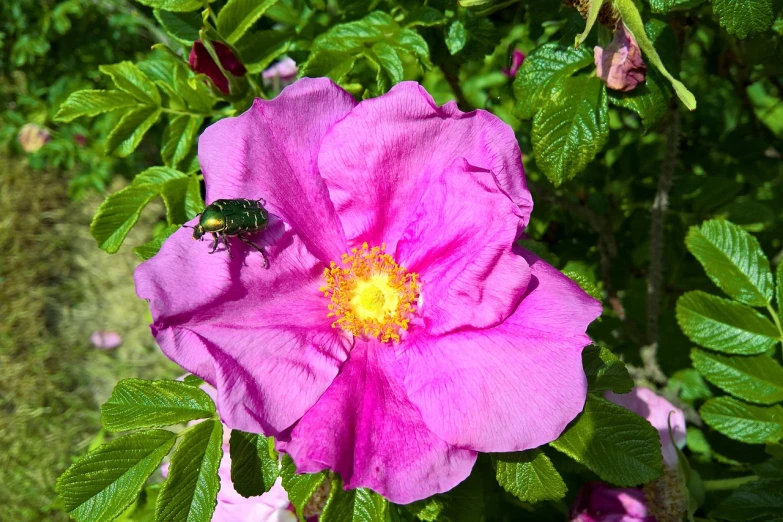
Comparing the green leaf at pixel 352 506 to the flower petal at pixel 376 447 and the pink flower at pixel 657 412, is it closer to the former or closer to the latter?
the flower petal at pixel 376 447

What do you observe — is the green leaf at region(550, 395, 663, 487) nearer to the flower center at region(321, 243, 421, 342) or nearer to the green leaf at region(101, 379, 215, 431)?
the flower center at region(321, 243, 421, 342)

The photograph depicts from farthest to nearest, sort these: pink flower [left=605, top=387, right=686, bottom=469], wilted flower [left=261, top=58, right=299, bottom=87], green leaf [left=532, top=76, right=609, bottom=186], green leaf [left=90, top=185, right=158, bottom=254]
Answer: wilted flower [left=261, top=58, right=299, bottom=87], pink flower [left=605, top=387, right=686, bottom=469], green leaf [left=90, top=185, right=158, bottom=254], green leaf [left=532, top=76, right=609, bottom=186]

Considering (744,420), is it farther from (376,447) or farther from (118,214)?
(118,214)

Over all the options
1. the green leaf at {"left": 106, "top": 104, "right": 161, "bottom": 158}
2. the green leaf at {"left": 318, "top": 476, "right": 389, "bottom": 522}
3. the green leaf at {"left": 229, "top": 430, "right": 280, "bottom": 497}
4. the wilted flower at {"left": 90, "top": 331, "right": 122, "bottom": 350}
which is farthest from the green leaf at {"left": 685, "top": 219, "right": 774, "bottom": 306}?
the wilted flower at {"left": 90, "top": 331, "right": 122, "bottom": 350}

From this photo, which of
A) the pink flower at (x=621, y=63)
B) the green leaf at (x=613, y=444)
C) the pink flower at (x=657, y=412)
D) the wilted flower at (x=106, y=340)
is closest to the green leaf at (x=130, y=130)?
the pink flower at (x=621, y=63)

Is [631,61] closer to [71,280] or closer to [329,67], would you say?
[329,67]

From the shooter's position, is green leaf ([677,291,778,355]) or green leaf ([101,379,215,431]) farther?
green leaf ([677,291,778,355])
